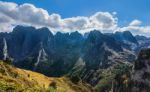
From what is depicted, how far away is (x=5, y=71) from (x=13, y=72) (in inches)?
577

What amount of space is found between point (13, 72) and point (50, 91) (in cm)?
9610

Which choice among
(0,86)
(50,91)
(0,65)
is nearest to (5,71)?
(0,65)

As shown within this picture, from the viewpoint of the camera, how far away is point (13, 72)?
189375mm

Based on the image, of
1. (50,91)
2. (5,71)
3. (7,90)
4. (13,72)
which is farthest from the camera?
(13,72)

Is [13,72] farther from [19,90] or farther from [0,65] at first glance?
[19,90]

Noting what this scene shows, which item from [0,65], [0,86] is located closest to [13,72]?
[0,65]

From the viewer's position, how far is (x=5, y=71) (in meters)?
175

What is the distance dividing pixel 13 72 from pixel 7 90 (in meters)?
114

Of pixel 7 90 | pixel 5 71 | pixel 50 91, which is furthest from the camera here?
pixel 5 71

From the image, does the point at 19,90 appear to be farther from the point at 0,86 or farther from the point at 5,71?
the point at 5,71

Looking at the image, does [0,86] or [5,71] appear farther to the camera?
[5,71]

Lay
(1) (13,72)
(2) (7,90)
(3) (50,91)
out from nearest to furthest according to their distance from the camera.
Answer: (2) (7,90) → (3) (50,91) → (1) (13,72)

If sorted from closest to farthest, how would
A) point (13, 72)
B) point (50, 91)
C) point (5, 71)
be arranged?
point (50, 91), point (5, 71), point (13, 72)

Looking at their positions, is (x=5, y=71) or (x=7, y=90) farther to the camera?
(x=5, y=71)
